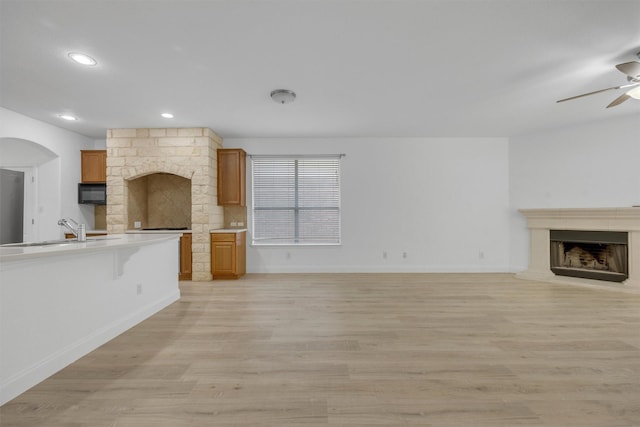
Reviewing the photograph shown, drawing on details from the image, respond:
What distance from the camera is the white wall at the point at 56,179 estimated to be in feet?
14.6

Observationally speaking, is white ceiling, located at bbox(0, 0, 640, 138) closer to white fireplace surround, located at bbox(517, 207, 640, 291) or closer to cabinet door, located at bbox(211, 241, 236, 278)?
white fireplace surround, located at bbox(517, 207, 640, 291)

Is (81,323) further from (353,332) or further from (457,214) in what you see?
(457,214)

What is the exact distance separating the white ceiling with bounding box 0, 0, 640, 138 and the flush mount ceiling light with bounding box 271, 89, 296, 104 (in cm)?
10

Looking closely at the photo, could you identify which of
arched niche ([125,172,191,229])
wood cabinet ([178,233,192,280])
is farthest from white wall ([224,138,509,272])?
arched niche ([125,172,191,229])

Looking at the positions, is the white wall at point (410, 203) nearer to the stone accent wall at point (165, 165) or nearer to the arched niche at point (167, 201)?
the stone accent wall at point (165, 165)

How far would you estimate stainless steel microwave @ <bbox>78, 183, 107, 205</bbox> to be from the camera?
4.94 meters

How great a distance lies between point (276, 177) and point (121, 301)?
3.46 metres

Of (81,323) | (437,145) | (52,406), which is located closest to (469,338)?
(52,406)

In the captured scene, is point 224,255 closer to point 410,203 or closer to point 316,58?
point 316,58

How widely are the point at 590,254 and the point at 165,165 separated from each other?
7581 mm

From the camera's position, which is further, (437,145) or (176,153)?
(437,145)

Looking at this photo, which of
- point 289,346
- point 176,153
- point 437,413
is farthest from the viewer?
point 176,153

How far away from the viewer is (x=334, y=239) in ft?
18.1

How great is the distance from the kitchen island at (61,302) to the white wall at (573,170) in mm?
6279
